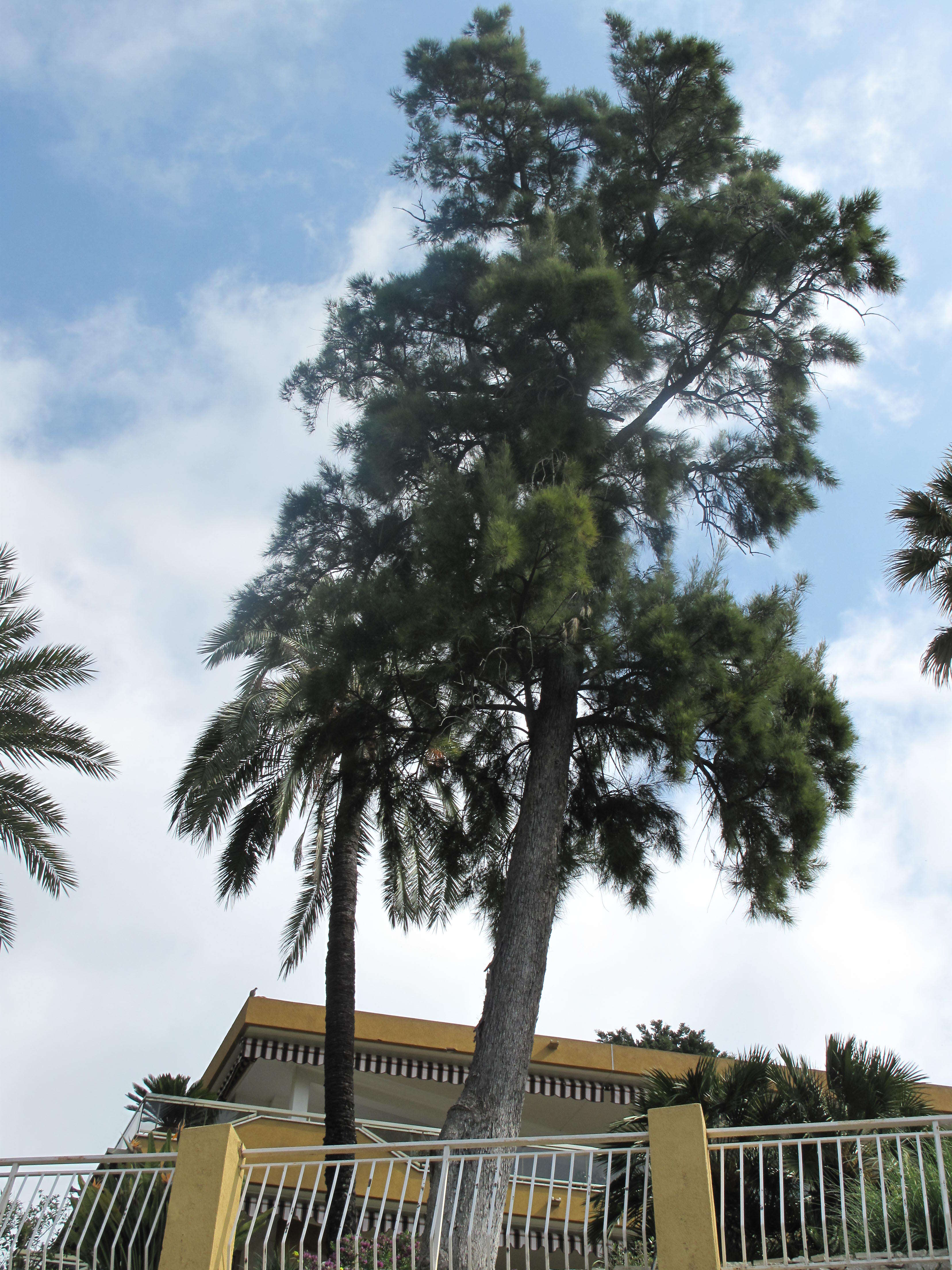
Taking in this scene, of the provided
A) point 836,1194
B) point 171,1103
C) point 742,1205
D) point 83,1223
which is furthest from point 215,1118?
point 742,1205

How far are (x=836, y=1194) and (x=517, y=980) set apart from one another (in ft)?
8.28

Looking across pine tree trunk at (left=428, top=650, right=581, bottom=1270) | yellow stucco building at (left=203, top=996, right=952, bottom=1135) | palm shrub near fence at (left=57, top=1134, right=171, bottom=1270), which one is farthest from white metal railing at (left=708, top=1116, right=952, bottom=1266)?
yellow stucco building at (left=203, top=996, right=952, bottom=1135)

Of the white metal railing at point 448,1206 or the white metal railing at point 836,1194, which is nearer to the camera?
the white metal railing at point 836,1194

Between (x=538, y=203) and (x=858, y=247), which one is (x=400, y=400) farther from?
(x=858, y=247)

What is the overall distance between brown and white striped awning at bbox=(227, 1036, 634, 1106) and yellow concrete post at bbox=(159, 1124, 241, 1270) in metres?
9.57

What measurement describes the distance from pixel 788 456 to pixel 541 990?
668 centimetres

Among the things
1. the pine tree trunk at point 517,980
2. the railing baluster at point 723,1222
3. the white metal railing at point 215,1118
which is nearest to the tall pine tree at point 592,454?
the pine tree trunk at point 517,980

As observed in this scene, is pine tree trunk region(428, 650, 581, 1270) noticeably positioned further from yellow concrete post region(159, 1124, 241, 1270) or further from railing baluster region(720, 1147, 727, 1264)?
railing baluster region(720, 1147, 727, 1264)

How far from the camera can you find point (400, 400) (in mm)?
11398

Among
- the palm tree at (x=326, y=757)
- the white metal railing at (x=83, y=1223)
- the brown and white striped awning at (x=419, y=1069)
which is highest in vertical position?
the palm tree at (x=326, y=757)

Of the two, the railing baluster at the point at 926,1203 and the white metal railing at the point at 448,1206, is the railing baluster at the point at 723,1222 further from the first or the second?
the railing baluster at the point at 926,1203

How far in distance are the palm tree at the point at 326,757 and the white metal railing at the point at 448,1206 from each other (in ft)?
8.05

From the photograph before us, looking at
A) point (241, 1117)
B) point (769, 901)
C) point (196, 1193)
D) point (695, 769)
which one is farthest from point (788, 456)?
point (241, 1117)

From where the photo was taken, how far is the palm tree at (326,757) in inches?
389
